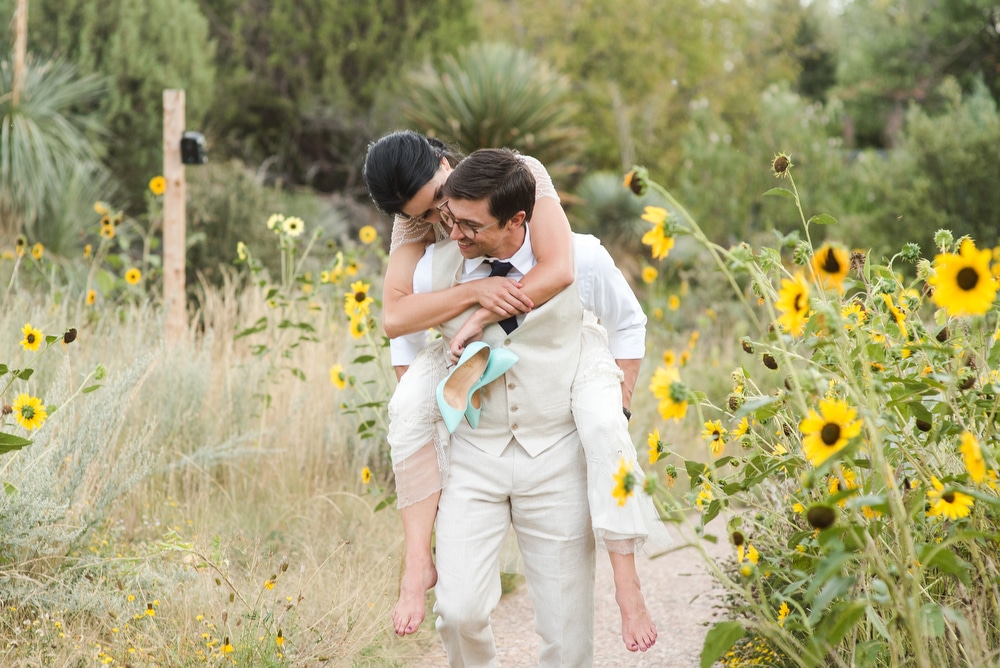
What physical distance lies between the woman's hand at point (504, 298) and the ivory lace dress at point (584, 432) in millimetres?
254

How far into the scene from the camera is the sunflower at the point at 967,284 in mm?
1584

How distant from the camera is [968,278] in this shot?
160 centimetres

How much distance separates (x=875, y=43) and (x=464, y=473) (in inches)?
772

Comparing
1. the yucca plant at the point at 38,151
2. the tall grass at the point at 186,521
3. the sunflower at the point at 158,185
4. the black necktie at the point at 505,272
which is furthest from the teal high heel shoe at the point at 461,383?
the yucca plant at the point at 38,151

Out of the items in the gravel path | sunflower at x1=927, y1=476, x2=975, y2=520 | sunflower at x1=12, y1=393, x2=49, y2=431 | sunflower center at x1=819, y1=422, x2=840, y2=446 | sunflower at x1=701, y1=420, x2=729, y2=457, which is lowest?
the gravel path

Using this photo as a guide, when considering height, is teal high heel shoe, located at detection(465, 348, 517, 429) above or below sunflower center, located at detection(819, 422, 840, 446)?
below

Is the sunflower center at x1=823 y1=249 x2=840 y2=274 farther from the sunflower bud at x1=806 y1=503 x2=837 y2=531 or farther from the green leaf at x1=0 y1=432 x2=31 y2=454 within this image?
the green leaf at x1=0 y1=432 x2=31 y2=454

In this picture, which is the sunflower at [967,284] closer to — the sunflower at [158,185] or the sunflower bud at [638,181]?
the sunflower bud at [638,181]

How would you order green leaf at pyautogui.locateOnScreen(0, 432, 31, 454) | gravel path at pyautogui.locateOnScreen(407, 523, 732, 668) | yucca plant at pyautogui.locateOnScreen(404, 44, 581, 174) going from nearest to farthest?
green leaf at pyautogui.locateOnScreen(0, 432, 31, 454) < gravel path at pyautogui.locateOnScreen(407, 523, 732, 668) < yucca plant at pyautogui.locateOnScreen(404, 44, 581, 174)

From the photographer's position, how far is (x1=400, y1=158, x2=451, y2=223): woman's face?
262 centimetres

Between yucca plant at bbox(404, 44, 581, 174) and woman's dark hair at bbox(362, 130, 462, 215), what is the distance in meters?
7.83

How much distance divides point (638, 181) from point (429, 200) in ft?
3.13

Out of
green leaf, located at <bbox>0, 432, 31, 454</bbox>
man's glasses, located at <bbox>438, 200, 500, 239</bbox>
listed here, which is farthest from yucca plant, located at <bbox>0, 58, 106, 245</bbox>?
man's glasses, located at <bbox>438, 200, 500, 239</bbox>

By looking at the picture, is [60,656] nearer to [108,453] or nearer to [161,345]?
[108,453]
